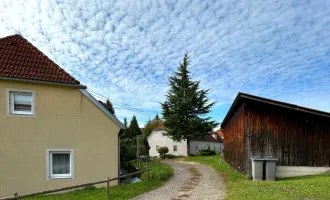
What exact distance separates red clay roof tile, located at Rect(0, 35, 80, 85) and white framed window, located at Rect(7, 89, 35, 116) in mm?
718

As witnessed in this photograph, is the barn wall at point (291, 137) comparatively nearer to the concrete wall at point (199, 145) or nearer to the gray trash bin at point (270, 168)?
the gray trash bin at point (270, 168)

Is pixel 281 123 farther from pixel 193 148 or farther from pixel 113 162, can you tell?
pixel 193 148

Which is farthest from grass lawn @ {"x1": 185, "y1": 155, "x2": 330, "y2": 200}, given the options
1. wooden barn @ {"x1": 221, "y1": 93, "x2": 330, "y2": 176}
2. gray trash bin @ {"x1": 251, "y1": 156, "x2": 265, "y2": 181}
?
wooden barn @ {"x1": 221, "y1": 93, "x2": 330, "y2": 176}

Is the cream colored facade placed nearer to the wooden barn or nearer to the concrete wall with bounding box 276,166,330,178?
the wooden barn

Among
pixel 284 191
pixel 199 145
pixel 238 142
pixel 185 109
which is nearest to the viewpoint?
pixel 284 191

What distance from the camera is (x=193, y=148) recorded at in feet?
157

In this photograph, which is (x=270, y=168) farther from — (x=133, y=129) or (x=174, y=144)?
(x=133, y=129)

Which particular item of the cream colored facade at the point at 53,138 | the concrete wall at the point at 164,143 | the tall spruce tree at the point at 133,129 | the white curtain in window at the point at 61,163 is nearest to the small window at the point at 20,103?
the cream colored facade at the point at 53,138

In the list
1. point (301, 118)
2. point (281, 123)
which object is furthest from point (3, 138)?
point (301, 118)

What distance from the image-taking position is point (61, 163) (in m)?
13.1

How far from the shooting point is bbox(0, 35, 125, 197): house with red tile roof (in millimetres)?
12258

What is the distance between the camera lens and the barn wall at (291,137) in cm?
1496

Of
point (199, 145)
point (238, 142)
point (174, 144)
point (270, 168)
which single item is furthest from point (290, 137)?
point (199, 145)

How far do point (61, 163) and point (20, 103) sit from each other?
332 centimetres
